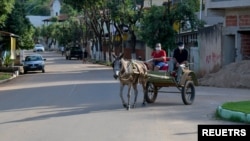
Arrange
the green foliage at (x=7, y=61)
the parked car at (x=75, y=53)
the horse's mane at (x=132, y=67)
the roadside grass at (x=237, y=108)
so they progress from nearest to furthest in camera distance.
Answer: the roadside grass at (x=237, y=108) < the horse's mane at (x=132, y=67) < the green foliage at (x=7, y=61) < the parked car at (x=75, y=53)

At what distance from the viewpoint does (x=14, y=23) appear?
5306cm

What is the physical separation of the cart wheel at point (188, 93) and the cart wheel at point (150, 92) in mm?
1135

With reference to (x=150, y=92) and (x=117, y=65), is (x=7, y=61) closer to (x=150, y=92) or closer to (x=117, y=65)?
(x=150, y=92)

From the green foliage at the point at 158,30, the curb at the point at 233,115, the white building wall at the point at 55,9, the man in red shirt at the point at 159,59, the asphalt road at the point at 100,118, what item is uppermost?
the white building wall at the point at 55,9

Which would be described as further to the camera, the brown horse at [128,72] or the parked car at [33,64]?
the parked car at [33,64]

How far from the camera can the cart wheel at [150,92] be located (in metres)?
18.9

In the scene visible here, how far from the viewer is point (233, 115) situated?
1447cm

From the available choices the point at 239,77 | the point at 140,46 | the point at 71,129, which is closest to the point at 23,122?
the point at 71,129

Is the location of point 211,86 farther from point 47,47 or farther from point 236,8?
point 47,47

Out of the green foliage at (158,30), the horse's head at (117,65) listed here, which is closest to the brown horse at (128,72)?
the horse's head at (117,65)

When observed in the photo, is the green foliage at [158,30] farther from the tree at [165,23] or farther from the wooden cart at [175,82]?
the wooden cart at [175,82]

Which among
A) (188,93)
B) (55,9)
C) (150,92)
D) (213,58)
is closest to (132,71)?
(150,92)

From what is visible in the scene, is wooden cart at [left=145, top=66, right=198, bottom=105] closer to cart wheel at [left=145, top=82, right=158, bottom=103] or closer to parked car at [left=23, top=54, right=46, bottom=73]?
cart wheel at [left=145, top=82, right=158, bottom=103]

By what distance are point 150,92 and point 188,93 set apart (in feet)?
4.46
